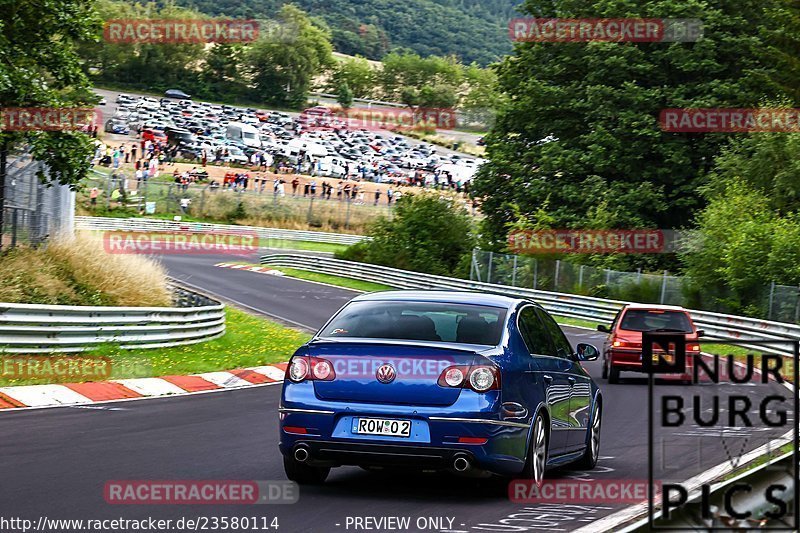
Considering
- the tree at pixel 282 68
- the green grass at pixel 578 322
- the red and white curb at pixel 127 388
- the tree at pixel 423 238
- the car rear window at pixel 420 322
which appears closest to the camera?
the car rear window at pixel 420 322

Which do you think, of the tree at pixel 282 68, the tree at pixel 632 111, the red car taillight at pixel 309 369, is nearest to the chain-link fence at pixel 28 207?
the red car taillight at pixel 309 369

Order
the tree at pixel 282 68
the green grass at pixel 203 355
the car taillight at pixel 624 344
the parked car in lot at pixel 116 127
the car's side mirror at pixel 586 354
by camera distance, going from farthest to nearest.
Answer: the tree at pixel 282 68 → the parked car in lot at pixel 116 127 → the car taillight at pixel 624 344 → the green grass at pixel 203 355 → the car's side mirror at pixel 586 354

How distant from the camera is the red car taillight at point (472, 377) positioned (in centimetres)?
860

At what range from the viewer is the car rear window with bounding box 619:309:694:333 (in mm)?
21531

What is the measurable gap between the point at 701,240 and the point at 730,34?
11.0 m

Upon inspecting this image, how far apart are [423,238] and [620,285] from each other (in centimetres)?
1285

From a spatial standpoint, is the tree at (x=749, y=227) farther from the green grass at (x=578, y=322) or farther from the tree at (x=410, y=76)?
the tree at (x=410, y=76)

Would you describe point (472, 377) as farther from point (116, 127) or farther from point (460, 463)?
point (116, 127)

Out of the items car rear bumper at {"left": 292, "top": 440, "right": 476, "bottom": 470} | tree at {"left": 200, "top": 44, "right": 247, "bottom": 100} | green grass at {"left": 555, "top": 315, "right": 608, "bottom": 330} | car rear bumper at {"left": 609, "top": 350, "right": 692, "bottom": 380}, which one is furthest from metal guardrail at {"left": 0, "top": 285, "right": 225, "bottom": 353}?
tree at {"left": 200, "top": 44, "right": 247, "bottom": 100}

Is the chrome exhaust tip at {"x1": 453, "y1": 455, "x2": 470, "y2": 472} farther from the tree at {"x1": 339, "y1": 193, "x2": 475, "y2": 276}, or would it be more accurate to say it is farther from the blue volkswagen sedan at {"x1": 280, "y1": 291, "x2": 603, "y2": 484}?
the tree at {"x1": 339, "y1": 193, "x2": 475, "y2": 276}

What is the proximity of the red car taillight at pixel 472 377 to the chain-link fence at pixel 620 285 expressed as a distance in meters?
26.4

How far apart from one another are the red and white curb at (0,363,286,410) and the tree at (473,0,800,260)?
2820 centimetres

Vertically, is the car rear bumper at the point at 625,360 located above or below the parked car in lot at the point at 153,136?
below

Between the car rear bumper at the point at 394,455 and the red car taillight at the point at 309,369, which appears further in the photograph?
the red car taillight at the point at 309,369
